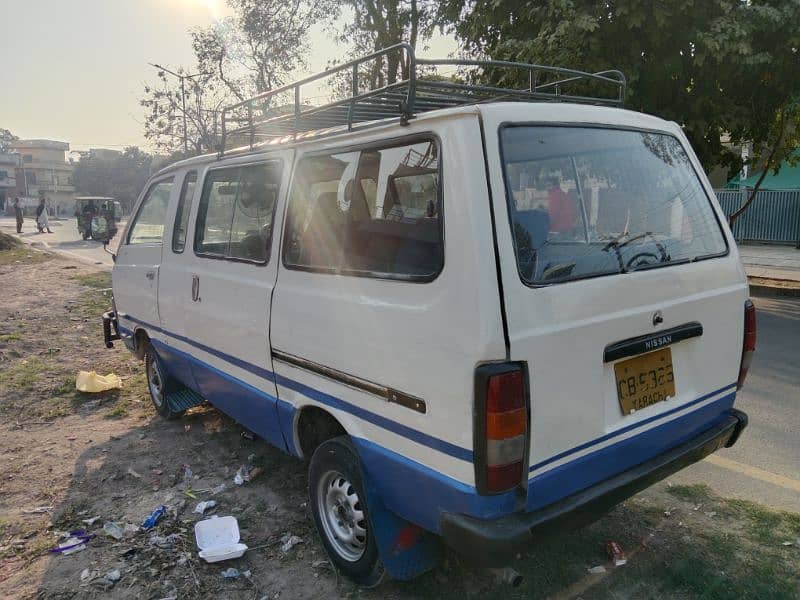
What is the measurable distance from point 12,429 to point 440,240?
4.20 m

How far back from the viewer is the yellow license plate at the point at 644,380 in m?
2.35

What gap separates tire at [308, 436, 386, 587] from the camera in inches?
101

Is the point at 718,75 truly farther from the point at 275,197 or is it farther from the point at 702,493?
the point at 275,197

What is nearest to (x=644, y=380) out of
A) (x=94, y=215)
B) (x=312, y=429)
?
(x=312, y=429)

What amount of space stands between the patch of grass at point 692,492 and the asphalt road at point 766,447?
0.29 feet

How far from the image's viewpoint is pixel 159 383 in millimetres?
4770

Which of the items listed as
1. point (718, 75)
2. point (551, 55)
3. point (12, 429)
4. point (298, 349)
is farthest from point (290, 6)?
point (298, 349)

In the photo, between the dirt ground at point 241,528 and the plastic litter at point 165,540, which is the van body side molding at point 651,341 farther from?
the plastic litter at point 165,540

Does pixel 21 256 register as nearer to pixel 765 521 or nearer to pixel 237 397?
pixel 237 397

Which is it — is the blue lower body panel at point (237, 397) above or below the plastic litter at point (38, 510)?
above

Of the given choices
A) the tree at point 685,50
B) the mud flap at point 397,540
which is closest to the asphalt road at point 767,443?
the mud flap at point 397,540

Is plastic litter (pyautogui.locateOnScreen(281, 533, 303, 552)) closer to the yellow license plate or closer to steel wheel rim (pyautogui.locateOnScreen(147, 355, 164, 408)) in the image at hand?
the yellow license plate

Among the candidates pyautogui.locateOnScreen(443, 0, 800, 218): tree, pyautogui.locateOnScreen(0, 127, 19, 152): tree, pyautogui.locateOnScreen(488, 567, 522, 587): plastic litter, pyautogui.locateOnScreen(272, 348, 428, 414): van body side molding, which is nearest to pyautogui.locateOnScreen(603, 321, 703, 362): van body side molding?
pyautogui.locateOnScreen(272, 348, 428, 414): van body side molding

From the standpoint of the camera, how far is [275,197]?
10.2 feet
